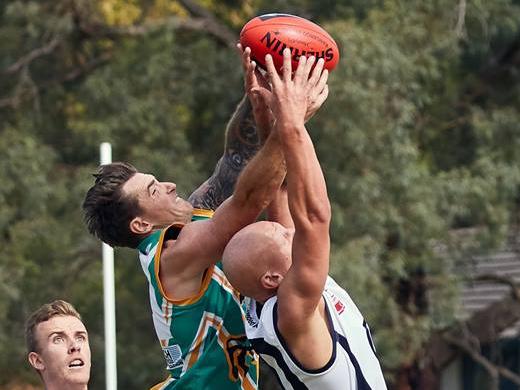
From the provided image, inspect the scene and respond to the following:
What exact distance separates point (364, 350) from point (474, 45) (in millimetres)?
12502

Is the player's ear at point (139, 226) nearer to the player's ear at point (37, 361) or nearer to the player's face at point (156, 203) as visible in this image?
the player's face at point (156, 203)

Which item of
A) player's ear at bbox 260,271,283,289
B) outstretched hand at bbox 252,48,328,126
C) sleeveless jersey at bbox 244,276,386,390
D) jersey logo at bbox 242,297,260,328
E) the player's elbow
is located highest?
outstretched hand at bbox 252,48,328,126

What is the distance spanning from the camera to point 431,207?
635 inches

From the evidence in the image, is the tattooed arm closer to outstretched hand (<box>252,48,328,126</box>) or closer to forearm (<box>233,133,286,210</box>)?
forearm (<box>233,133,286,210</box>)

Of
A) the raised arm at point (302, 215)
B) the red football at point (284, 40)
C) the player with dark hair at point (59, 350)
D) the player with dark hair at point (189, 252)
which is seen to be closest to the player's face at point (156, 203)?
the player with dark hair at point (189, 252)

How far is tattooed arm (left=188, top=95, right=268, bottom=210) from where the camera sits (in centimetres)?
705

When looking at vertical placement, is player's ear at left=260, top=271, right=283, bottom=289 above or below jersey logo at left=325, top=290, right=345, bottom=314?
above

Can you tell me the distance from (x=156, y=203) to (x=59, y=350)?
88 cm

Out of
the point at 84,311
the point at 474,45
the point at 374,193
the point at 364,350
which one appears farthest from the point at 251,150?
the point at 474,45

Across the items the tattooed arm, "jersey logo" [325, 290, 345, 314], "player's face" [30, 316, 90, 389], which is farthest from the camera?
the tattooed arm

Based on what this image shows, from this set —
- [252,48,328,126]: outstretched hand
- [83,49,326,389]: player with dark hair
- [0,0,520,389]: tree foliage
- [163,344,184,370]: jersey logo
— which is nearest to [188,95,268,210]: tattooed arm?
[83,49,326,389]: player with dark hair

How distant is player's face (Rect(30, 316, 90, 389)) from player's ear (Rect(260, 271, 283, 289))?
1437mm

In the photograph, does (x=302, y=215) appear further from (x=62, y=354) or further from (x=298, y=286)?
(x=62, y=354)

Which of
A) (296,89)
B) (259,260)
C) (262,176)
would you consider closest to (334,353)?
(259,260)
